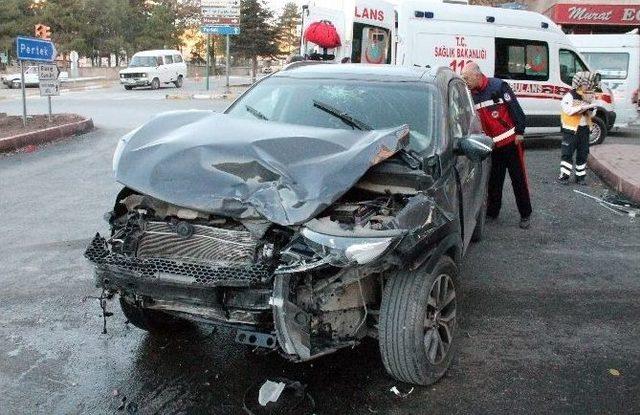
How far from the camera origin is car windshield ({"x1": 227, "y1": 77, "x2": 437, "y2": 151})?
162 inches

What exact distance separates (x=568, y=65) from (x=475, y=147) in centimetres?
975

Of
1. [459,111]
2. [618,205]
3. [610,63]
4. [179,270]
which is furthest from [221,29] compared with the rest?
[179,270]

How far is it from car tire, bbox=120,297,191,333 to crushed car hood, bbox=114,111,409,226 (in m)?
0.91

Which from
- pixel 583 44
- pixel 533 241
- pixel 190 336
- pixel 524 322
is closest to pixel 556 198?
pixel 533 241

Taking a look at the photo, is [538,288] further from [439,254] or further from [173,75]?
[173,75]

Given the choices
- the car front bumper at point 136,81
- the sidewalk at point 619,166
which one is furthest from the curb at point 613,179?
the car front bumper at point 136,81

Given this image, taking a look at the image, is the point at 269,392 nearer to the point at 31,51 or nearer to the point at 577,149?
the point at 577,149

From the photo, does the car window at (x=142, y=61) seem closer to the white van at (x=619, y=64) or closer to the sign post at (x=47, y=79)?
the sign post at (x=47, y=79)

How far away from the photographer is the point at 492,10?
1174 cm

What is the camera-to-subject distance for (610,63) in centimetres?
1543

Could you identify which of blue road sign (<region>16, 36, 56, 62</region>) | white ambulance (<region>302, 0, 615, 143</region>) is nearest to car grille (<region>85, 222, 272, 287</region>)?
white ambulance (<region>302, 0, 615, 143</region>)

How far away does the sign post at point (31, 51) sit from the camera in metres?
13.1

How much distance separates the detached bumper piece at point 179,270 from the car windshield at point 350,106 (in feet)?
4.96

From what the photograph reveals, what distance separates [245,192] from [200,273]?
470 mm
